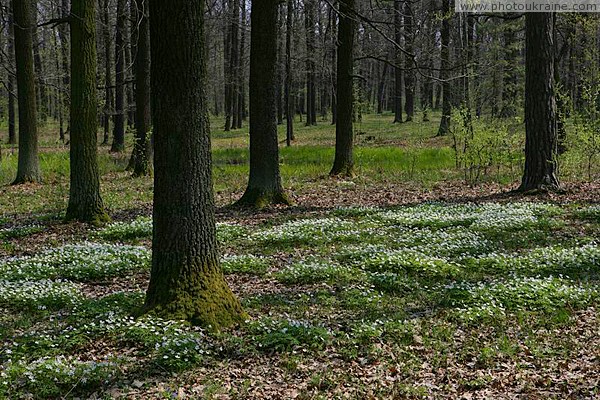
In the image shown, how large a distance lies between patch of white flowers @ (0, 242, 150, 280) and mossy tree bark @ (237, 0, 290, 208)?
440 centimetres

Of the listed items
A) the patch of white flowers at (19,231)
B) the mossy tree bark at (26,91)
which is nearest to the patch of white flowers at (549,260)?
the patch of white flowers at (19,231)

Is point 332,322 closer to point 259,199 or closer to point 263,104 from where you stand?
point 259,199

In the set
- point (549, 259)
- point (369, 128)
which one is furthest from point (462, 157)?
point (369, 128)

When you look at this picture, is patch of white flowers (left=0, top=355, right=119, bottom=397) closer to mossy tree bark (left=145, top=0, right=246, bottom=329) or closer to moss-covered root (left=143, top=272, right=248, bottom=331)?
moss-covered root (left=143, top=272, right=248, bottom=331)

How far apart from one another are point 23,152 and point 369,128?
93.1 ft

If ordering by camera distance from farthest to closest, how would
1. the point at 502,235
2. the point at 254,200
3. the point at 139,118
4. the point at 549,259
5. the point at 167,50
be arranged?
1. the point at 139,118
2. the point at 254,200
3. the point at 502,235
4. the point at 549,259
5. the point at 167,50

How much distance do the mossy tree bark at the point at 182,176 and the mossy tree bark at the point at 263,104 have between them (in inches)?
296

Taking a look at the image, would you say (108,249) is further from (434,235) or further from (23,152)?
(23,152)

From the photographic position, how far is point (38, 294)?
7.55m

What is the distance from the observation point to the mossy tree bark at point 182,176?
6035mm

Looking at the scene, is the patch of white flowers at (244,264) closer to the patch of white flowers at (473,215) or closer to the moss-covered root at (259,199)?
the patch of white flowers at (473,215)

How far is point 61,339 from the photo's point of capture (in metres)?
6.03

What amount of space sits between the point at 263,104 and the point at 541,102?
6900 mm

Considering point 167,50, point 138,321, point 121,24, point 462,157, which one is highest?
point 121,24
